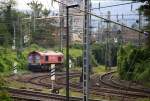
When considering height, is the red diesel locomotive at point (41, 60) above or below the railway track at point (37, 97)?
below

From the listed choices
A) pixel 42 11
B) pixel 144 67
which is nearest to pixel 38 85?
pixel 144 67

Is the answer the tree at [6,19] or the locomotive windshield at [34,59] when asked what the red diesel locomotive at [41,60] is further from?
the tree at [6,19]

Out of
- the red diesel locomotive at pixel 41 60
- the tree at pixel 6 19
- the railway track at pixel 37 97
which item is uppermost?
the tree at pixel 6 19

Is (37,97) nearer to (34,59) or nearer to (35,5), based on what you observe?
(35,5)

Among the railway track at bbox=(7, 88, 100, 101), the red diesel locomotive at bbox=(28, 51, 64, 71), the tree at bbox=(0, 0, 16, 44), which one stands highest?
the tree at bbox=(0, 0, 16, 44)

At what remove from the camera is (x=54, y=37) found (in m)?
54.8

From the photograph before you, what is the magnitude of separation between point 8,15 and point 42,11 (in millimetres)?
6673

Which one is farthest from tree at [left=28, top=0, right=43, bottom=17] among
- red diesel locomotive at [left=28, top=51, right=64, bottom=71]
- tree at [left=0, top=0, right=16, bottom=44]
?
red diesel locomotive at [left=28, top=51, right=64, bottom=71]

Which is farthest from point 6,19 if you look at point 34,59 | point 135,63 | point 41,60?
point 135,63

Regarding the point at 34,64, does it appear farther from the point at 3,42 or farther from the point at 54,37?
the point at 54,37

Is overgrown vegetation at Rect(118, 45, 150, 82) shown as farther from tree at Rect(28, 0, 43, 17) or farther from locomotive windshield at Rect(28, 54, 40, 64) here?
locomotive windshield at Rect(28, 54, 40, 64)

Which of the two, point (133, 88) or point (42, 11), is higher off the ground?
point (42, 11)

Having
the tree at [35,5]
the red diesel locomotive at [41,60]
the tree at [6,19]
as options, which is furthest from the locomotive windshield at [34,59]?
the tree at [35,5]

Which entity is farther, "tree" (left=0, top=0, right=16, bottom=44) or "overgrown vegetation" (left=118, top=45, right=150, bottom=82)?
"tree" (left=0, top=0, right=16, bottom=44)
